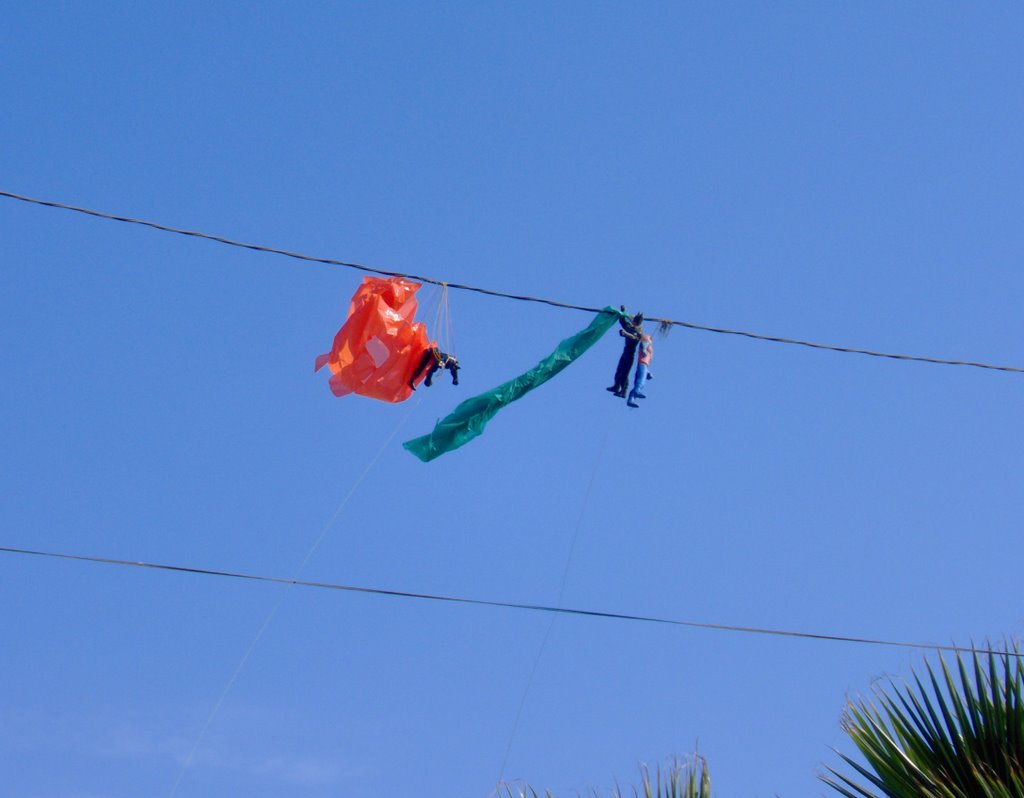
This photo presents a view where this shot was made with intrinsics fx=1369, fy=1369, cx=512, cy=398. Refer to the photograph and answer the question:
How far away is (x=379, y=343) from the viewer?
901 cm

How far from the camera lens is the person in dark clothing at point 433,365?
9.01m

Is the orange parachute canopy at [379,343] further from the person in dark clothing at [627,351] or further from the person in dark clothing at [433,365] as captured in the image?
the person in dark clothing at [627,351]

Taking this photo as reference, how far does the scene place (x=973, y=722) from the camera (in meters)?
7.75

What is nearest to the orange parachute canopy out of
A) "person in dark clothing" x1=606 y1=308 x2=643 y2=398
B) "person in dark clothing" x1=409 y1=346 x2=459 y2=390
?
"person in dark clothing" x1=409 y1=346 x2=459 y2=390

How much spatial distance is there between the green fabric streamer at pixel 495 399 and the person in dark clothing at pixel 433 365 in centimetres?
24

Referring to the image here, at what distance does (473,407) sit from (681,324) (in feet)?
5.02

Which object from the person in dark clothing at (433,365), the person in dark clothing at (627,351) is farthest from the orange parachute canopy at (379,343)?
the person in dark clothing at (627,351)

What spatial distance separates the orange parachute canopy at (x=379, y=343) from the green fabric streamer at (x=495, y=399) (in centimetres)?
36

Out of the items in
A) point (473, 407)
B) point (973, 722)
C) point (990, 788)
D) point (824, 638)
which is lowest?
point (990, 788)

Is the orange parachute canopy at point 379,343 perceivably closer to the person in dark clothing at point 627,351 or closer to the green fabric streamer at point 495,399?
the green fabric streamer at point 495,399

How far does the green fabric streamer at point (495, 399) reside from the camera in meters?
8.95

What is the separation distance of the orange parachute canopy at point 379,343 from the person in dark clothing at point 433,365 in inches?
1.3

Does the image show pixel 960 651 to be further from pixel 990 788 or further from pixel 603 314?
pixel 603 314

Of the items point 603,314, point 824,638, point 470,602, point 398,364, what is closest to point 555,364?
point 603,314
